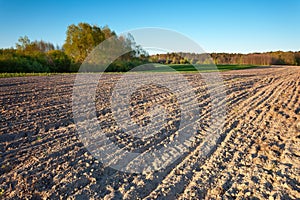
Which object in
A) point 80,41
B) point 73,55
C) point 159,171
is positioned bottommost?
point 159,171

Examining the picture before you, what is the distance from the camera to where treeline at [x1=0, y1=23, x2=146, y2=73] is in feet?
90.4

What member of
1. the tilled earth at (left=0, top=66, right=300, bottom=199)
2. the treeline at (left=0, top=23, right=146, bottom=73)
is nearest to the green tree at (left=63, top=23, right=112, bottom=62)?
the treeline at (left=0, top=23, right=146, bottom=73)

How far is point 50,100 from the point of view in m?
9.55

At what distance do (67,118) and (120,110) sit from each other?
1.79m

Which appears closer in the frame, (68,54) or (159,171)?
(159,171)

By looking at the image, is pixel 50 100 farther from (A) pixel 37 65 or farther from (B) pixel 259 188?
(A) pixel 37 65

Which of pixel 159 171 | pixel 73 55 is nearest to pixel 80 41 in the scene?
pixel 73 55

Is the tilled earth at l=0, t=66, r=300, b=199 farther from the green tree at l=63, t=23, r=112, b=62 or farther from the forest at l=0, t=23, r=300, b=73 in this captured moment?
the green tree at l=63, t=23, r=112, b=62

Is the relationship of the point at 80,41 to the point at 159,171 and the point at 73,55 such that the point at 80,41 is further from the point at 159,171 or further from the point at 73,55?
the point at 159,171

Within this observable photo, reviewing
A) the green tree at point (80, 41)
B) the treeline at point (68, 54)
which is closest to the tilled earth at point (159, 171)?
the treeline at point (68, 54)

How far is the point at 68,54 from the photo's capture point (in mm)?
38344

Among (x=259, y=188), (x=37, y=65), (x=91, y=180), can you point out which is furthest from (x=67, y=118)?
(x=37, y=65)

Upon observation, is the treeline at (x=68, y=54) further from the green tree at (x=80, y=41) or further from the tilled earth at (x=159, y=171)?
the tilled earth at (x=159, y=171)

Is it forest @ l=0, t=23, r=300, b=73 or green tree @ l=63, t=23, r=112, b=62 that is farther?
green tree @ l=63, t=23, r=112, b=62
